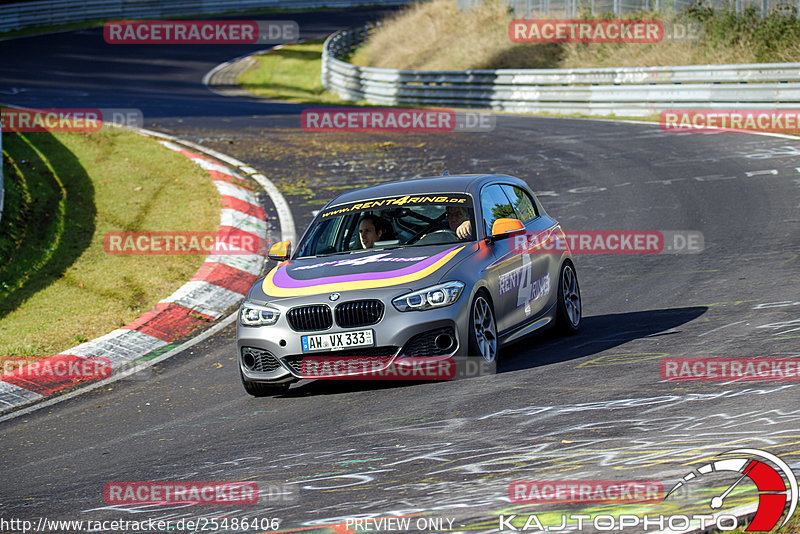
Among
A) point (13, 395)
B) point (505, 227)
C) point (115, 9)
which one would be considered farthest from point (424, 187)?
point (115, 9)

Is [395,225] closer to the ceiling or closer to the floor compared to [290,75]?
closer to the ceiling

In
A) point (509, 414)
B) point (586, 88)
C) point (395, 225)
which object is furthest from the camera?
point (586, 88)

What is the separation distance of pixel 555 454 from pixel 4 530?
2891 millimetres

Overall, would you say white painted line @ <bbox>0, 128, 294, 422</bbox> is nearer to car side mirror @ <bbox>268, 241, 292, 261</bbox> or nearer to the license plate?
car side mirror @ <bbox>268, 241, 292, 261</bbox>

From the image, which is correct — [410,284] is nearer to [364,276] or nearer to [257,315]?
[364,276]

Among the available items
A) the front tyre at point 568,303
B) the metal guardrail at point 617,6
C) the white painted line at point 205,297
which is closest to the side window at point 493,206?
the front tyre at point 568,303

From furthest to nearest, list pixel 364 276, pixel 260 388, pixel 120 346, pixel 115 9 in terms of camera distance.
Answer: pixel 115 9 → pixel 120 346 → pixel 260 388 → pixel 364 276

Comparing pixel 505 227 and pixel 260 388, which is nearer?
pixel 260 388

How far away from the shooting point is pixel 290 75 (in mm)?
41594

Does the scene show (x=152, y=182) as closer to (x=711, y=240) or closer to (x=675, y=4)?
(x=711, y=240)

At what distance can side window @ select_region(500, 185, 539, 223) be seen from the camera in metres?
10.0

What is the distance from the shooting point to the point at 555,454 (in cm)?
579

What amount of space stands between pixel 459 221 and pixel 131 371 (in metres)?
3.30

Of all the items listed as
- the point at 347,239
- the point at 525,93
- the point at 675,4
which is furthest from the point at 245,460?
the point at 675,4
